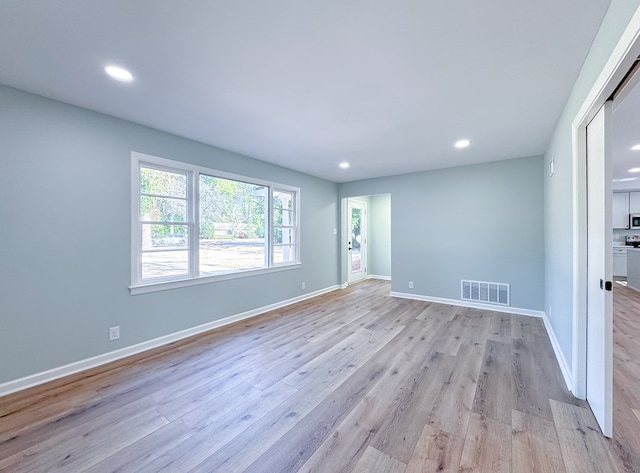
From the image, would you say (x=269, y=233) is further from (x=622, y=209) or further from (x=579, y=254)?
(x=622, y=209)

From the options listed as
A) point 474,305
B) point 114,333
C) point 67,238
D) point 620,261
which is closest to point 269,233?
point 114,333

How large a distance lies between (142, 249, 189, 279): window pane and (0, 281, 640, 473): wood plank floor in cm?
86

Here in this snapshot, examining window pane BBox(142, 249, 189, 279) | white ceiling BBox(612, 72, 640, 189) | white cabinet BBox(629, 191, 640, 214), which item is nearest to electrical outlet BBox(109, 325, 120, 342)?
window pane BBox(142, 249, 189, 279)

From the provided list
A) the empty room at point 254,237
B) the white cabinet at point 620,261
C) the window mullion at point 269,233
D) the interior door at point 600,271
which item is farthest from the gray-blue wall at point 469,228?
the white cabinet at point 620,261

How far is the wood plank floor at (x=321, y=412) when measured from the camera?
5.03ft

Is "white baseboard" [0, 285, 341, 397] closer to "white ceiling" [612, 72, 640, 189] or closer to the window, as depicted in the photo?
the window

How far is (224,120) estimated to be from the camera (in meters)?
2.86

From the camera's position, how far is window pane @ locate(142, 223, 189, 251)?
10.2 feet

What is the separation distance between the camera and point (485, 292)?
4582mm

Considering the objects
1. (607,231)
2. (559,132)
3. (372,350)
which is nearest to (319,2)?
(607,231)

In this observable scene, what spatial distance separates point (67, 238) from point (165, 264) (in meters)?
0.95

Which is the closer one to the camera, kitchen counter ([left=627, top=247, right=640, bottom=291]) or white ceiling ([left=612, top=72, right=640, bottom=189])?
white ceiling ([left=612, top=72, right=640, bottom=189])

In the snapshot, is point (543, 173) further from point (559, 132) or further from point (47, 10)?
point (47, 10)

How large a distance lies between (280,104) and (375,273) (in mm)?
6015
